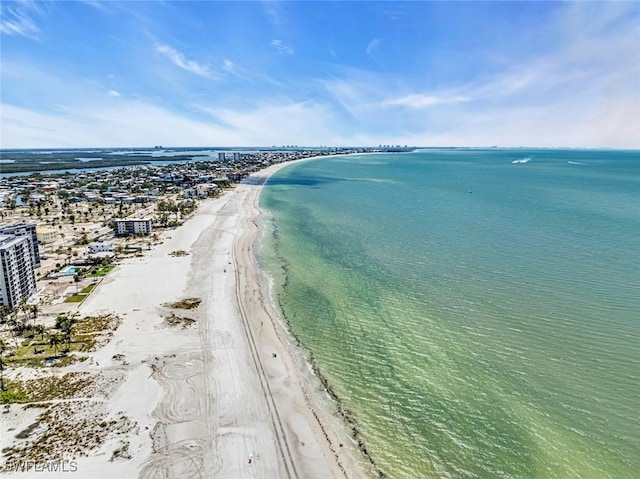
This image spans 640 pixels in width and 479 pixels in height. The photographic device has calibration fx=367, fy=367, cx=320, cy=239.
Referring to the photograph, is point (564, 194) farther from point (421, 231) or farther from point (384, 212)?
point (421, 231)

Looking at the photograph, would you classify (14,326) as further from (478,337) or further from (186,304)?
(478,337)

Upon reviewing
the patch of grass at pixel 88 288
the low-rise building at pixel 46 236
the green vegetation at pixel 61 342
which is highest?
the low-rise building at pixel 46 236

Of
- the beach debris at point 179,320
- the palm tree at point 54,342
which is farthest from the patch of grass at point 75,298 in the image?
the beach debris at point 179,320

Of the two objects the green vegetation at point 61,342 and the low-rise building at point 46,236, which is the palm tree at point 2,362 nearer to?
the green vegetation at point 61,342

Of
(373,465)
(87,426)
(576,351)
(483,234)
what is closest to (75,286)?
(87,426)

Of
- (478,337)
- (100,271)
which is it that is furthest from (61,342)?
(478,337)

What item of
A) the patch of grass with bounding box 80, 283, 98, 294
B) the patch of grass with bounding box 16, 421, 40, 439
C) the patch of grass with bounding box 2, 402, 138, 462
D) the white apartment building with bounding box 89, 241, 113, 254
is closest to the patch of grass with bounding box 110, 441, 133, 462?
the patch of grass with bounding box 2, 402, 138, 462

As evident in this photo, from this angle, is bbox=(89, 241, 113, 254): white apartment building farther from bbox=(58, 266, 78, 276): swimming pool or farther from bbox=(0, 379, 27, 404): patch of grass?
bbox=(0, 379, 27, 404): patch of grass
